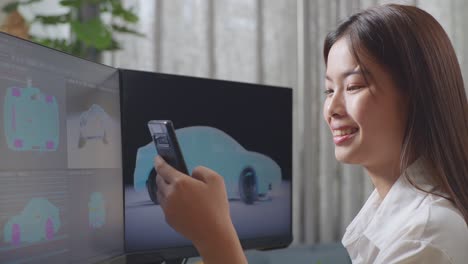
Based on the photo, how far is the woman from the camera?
76 centimetres

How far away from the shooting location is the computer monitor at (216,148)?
1.04 meters

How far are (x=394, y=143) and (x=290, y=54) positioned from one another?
1.37 metres

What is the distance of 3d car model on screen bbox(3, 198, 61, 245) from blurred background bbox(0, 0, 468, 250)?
52.9 inches

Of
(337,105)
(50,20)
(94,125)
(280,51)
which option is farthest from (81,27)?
(337,105)

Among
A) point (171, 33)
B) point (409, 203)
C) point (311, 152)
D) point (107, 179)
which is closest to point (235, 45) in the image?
point (171, 33)

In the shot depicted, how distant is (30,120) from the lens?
2.61 ft

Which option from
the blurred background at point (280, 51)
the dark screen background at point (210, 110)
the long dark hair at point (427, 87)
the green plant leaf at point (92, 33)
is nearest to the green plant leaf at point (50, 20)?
the green plant leaf at point (92, 33)

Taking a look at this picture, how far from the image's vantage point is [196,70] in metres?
2.15

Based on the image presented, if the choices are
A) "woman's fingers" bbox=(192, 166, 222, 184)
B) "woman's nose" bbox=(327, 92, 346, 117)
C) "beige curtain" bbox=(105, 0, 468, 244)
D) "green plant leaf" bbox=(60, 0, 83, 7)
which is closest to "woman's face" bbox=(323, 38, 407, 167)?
"woman's nose" bbox=(327, 92, 346, 117)

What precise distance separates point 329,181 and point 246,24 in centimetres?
69

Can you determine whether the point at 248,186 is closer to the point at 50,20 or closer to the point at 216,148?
the point at 216,148

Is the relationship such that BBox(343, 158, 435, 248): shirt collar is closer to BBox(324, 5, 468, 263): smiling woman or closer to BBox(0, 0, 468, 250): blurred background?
BBox(324, 5, 468, 263): smiling woman

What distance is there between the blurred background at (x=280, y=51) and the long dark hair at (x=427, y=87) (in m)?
1.27

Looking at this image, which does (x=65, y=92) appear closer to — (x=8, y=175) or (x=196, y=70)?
(x=8, y=175)
